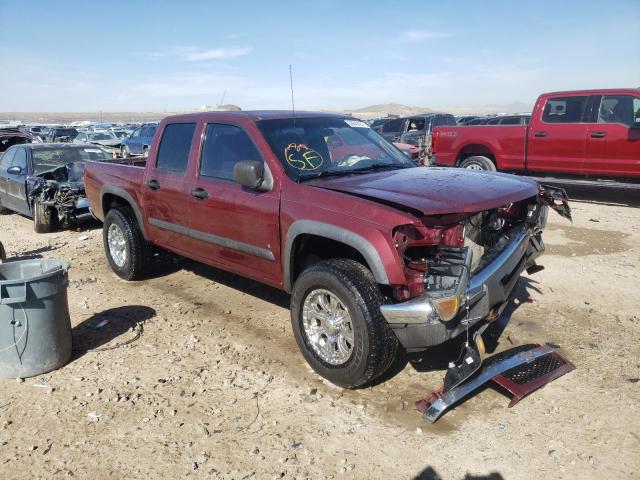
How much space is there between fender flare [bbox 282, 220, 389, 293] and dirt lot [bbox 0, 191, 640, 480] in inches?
32.7

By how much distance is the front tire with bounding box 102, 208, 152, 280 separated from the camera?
584 centimetres

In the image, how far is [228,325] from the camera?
190 inches

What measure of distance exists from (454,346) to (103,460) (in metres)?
2.72

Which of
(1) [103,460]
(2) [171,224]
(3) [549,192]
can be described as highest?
(3) [549,192]

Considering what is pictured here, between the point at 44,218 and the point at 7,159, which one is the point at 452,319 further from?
the point at 7,159

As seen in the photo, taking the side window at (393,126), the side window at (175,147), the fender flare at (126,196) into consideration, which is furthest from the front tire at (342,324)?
the side window at (393,126)

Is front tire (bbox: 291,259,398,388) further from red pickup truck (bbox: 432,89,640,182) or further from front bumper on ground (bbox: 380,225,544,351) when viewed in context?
red pickup truck (bbox: 432,89,640,182)

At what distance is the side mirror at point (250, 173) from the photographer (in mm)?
3865

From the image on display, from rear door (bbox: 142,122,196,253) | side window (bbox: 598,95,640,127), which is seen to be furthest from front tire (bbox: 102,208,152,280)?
side window (bbox: 598,95,640,127)

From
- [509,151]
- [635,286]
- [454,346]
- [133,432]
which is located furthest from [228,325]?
[509,151]

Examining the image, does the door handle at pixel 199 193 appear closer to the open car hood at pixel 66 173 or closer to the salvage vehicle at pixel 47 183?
the salvage vehicle at pixel 47 183

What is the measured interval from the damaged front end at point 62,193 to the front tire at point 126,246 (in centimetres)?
289

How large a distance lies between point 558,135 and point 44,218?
9.47 meters

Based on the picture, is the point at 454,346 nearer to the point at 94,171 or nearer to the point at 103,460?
the point at 103,460
